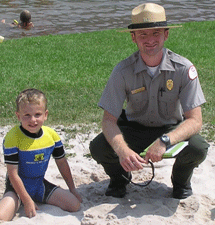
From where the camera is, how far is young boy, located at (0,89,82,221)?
3.42 m

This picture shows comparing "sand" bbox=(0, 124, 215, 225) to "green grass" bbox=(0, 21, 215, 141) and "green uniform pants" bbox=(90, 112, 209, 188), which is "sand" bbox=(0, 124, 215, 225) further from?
"green grass" bbox=(0, 21, 215, 141)

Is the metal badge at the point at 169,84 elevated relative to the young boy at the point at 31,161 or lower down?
elevated

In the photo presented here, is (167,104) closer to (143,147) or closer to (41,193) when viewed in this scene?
(143,147)

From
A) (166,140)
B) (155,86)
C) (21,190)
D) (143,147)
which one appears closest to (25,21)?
(143,147)

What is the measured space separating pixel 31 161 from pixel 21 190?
233 mm

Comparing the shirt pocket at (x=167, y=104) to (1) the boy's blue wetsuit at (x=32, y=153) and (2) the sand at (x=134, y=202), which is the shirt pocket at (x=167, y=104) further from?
(1) the boy's blue wetsuit at (x=32, y=153)

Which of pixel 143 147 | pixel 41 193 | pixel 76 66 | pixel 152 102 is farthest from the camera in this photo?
pixel 76 66

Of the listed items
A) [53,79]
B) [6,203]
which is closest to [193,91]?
[6,203]

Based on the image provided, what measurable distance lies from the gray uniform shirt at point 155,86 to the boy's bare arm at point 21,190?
86cm

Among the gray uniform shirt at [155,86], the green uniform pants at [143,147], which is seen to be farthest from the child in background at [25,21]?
the gray uniform shirt at [155,86]

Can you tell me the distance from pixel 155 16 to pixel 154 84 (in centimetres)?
54

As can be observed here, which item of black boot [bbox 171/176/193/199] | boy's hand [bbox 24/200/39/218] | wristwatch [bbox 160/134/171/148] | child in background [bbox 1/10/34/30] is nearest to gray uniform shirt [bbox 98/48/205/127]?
wristwatch [bbox 160/134/171/148]

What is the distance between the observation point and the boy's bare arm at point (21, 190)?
3418mm

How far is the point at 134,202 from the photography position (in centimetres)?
372
